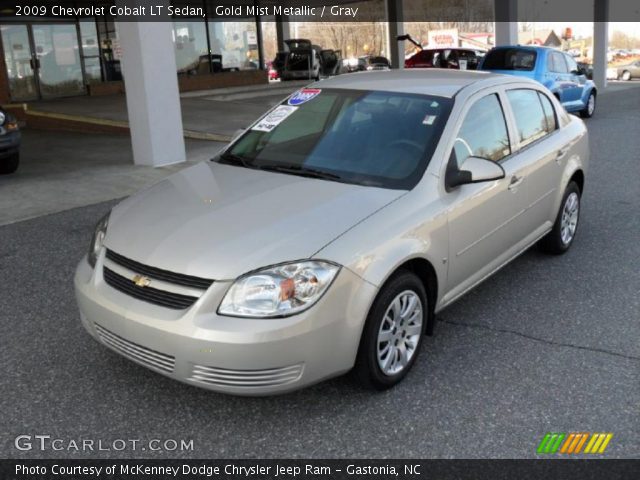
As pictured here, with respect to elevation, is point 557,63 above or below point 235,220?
above

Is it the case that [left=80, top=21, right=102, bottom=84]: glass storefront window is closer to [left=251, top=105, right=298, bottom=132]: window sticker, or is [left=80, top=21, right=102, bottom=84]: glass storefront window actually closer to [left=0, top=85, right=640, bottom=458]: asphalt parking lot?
[left=0, top=85, right=640, bottom=458]: asphalt parking lot

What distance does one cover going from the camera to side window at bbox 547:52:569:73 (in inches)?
535

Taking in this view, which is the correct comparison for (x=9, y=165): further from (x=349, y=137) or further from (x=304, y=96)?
(x=349, y=137)

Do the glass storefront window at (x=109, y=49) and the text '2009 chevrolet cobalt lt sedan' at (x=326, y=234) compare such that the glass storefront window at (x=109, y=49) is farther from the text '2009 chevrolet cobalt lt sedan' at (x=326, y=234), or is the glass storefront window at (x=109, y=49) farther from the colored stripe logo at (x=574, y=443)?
the colored stripe logo at (x=574, y=443)

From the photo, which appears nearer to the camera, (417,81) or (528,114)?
(417,81)

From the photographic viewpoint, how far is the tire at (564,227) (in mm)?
5281

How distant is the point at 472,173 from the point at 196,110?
13.7 meters

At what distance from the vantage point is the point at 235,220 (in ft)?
10.7

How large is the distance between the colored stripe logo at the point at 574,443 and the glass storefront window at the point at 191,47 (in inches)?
852

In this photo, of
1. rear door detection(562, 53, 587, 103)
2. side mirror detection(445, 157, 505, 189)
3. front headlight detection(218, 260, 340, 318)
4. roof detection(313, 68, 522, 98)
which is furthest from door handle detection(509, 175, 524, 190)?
rear door detection(562, 53, 587, 103)

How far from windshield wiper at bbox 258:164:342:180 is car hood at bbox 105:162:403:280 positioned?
63 mm

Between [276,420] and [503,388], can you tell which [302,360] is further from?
[503,388]

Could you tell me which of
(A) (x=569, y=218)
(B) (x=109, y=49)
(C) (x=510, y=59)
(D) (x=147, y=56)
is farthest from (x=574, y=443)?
(B) (x=109, y=49)

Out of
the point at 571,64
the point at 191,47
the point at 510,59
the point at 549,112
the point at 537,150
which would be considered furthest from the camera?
the point at 191,47
